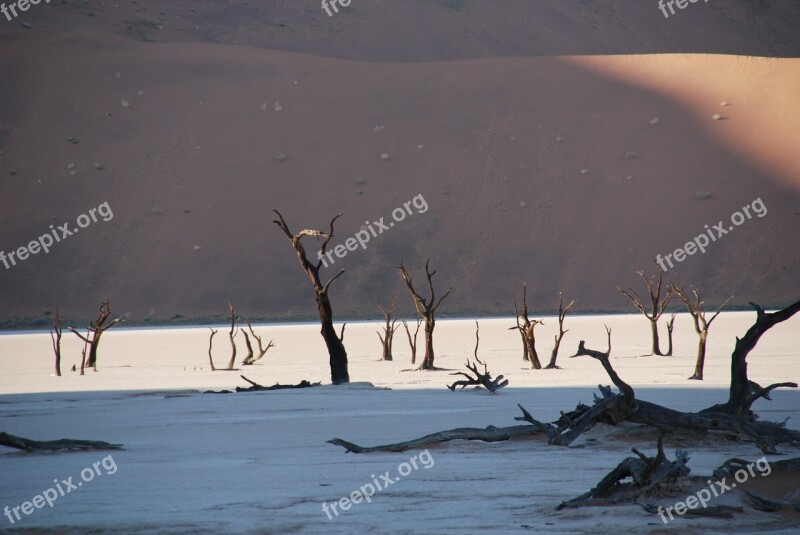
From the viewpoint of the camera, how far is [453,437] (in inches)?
301

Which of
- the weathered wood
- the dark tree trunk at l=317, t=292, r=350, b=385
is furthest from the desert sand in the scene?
the dark tree trunk at l=317, t=292, r=350, b=385

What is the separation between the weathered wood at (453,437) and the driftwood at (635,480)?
2.06 metres

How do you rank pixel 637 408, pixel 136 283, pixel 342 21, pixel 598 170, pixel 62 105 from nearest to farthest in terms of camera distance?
pixel 637 408
pixel 136 283
pixel 598 170
pixel 62 105
pixel 342 21

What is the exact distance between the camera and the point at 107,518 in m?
5.71

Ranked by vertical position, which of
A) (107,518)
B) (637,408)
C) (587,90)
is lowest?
(107,518)

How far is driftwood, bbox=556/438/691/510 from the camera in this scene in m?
5.62

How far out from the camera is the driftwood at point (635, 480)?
5.62 meters

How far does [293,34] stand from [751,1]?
40711mm

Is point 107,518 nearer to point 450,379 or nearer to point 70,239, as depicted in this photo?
point 450,379

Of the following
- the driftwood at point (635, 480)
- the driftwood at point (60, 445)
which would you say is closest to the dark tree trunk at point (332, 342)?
the driftwood at point (60, 445)

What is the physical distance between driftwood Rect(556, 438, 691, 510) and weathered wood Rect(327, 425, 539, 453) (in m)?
2.06

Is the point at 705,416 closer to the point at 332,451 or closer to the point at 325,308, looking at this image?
the point at 332,451

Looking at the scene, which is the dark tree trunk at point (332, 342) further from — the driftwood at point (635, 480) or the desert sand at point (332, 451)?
the driftwood at point (635, 480)

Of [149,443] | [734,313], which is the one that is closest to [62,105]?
[734,313]
